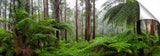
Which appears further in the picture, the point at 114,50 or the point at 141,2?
the point at 114,50

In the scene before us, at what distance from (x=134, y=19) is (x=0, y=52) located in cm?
445

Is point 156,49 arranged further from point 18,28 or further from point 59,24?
point 18,28

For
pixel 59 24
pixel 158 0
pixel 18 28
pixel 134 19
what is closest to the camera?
pixel 158 0

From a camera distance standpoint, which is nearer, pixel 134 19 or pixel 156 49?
pixel 134 19

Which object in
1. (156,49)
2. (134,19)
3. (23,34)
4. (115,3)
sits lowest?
(156,49)

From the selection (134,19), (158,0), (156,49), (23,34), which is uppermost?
(158,0)

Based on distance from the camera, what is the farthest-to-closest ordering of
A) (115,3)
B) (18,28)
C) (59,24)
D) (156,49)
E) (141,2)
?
(59,24) → (115,3) → (156,49) → (18,28) → (141,2)

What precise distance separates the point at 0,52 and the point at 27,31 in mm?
966

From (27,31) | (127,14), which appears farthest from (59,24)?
(127,14)

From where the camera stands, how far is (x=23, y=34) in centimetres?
371

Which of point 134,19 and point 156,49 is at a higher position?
point 134,19

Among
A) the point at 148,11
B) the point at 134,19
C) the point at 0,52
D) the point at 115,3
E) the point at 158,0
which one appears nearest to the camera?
the point at 158,0

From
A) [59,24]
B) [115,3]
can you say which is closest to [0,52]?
[59,24]

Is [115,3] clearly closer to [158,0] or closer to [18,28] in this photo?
[158,0]
